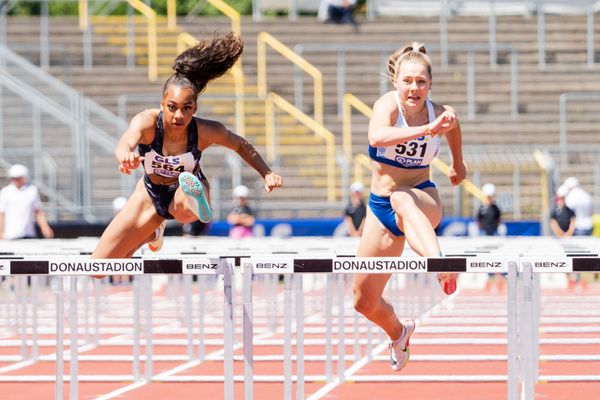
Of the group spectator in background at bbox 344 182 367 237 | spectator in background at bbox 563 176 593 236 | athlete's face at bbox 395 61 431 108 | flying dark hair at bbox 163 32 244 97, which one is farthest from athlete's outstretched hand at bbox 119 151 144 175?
spectator in background at bbox 563 176 593 236

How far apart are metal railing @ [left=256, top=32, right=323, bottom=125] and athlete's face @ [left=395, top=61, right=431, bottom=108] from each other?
736 inches

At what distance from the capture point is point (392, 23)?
2931cm

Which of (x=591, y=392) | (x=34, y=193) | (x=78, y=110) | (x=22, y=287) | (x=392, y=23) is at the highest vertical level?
(x=392, y=23)

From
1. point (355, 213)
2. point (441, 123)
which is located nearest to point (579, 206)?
point (355, 213)

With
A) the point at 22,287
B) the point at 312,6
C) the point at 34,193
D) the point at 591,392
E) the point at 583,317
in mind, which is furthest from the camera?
the point at 312,6

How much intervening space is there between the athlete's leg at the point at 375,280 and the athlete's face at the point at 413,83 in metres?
0.69

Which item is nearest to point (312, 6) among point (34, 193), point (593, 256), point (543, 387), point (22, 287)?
point (34, 193)

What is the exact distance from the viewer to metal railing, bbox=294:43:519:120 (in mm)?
27250

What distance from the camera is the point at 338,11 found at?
29.3 m

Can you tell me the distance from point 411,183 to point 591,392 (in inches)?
92.5

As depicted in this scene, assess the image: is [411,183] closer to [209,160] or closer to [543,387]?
[543,387]

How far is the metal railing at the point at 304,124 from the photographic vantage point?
977 inches

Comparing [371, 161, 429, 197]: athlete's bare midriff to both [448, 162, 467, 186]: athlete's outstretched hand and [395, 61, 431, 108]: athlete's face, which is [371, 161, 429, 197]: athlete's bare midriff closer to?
[448, 162, 467, 186]: athlete's outstretched hand

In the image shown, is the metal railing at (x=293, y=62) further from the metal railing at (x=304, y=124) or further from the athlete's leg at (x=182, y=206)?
the athlete's leg at (x=182, y=206)
